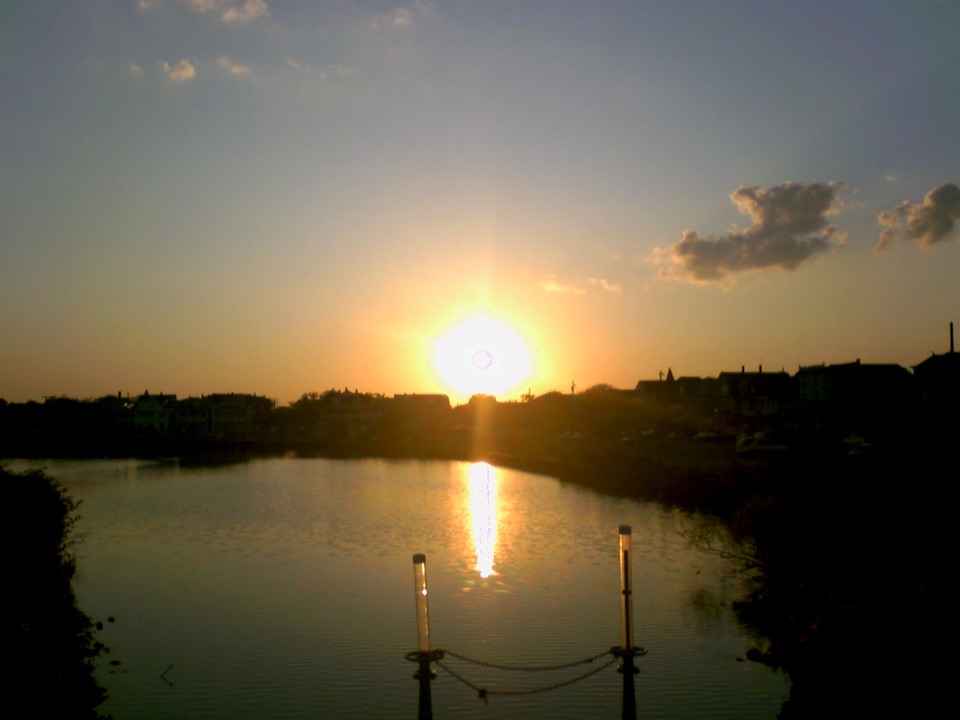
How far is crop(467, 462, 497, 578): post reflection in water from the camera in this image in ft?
99.6

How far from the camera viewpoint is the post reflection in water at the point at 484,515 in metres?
30.4

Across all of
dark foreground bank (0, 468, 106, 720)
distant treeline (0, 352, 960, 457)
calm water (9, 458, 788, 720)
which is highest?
distant treeline (0, 352, 960, 457)

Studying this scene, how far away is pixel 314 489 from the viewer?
198 ft

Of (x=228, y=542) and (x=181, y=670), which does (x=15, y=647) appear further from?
(x=228, y=542)

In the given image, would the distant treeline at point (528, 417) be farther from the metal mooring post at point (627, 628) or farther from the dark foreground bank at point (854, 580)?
the metal mooring post at point (627, 628)

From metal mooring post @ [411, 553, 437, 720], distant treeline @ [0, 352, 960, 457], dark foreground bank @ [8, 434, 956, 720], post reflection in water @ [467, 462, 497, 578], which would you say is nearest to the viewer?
dark foreground bank @ [8, 434, 956, 720]

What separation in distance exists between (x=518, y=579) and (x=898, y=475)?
10746 mm

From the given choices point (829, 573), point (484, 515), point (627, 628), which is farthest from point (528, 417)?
point (627, 628)

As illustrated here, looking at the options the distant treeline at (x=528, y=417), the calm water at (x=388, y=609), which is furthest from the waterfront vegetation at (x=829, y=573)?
the distant treeline at (x=528, y=417)

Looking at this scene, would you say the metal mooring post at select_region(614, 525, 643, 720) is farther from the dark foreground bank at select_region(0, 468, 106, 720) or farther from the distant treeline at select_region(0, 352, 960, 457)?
the distant treeline at select_region(0, 352, 960, 457)

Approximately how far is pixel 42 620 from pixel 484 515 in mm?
28404

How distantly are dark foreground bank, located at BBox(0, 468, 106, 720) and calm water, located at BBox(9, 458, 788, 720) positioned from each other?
2.32ft

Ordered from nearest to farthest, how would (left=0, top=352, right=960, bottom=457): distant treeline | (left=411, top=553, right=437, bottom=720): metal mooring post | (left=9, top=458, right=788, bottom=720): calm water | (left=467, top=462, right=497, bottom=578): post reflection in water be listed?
(left=411, top=553, right=437, bottom=720): metal mooring post → (left=9, top=458, right=788, bottom=720): calm water → (left=467, top=462, right=497, bottom=578): post reflection in water → (left=0, top=352, right=960, bottom=457): distant treeline

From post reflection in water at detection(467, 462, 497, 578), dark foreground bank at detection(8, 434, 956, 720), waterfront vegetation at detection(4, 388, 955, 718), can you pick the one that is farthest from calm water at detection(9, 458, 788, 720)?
dark foreground bank at detection(8, 434, 956, 720)
